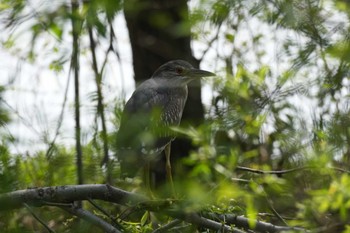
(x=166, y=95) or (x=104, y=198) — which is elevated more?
(x=166, y=95)

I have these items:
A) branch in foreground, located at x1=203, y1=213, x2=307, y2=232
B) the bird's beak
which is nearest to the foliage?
branch in foreground, located at x1=203, y1=213, x2=307, y2=232

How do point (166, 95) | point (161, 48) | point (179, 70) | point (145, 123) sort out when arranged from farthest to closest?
1. point (179, 70)
2. point (161, 48)
3. point (166, 95)
4. point (145, 123)

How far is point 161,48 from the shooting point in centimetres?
593

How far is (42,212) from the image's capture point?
12.3 feet

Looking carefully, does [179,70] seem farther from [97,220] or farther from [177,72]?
[97,220]

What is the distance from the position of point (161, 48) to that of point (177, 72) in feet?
0.91

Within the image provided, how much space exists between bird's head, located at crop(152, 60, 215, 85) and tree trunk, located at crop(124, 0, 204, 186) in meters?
0.12

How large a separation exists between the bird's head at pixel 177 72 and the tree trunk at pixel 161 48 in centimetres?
12

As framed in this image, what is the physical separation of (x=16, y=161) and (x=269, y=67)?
93.6 inches

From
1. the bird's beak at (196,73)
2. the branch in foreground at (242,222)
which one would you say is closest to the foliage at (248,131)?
the branch in foreground at (242,222)

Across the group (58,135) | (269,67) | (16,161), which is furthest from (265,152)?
(16,161)

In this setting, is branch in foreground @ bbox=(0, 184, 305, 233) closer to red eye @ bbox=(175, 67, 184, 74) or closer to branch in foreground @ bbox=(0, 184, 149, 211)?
branch in foreground @ bbox=(0, 184, 149, 211)

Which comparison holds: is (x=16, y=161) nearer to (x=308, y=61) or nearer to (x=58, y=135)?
(x=58, y=135)

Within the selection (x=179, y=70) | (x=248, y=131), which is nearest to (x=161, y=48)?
(x=179, y=70)
